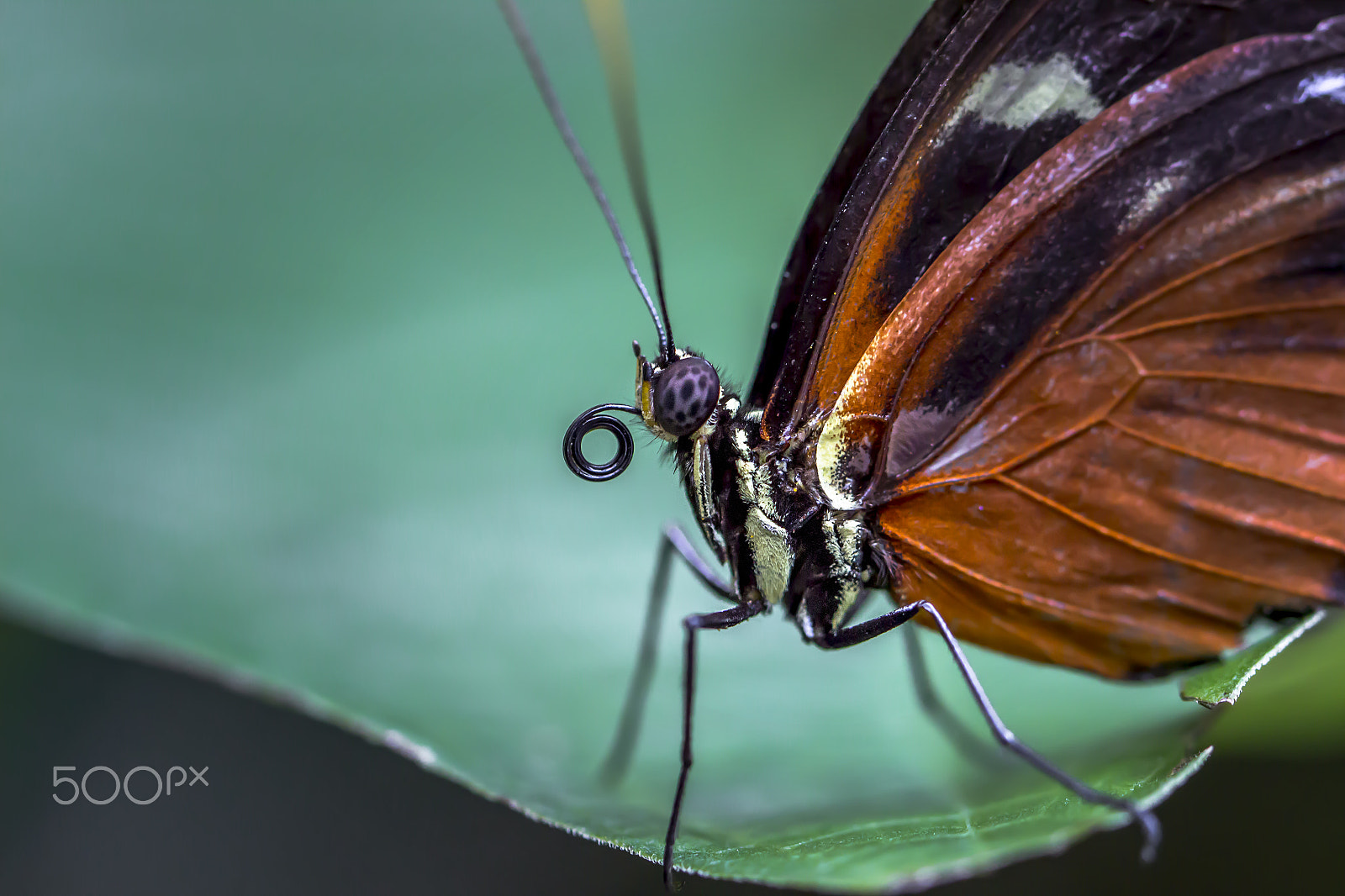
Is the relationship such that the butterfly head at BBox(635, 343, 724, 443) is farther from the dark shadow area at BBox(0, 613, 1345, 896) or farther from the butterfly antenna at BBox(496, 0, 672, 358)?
the dark shadow area at BBox(0, 613, 1345, 896)

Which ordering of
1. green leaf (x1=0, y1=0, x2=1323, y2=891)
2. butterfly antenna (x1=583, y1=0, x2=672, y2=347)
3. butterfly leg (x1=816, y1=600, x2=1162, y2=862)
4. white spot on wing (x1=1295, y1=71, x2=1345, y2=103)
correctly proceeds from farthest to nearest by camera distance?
green leaf (x1=0, y1=0, x2=1323, y2=891) < white spot on wing (x1=1295, y1=71, x2=1345, y2=103) < butterfly leg (x1=816, y1=600, x2=1162, y2=862) < butterfly antenna (x1=583, y1=0, x2=672, y2=347)

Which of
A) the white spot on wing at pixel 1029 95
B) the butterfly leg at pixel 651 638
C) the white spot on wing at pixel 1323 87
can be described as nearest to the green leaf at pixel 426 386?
the butterfly leg at pixel 651 638

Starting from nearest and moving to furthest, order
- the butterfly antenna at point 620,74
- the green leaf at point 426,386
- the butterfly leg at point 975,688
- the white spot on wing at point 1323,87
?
the butterfly antenna at point 620,74, the butterfly leg at point 975,688, the white spot on wing at point 1323,87, the green leaf at point 426,386

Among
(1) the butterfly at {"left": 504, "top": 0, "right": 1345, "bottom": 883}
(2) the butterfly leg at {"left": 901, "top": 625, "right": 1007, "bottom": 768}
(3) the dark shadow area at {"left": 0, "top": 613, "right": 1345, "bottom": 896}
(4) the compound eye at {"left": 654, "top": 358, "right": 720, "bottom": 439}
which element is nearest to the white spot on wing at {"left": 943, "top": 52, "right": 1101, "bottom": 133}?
(1) the butterfly at {"left": 504, "top": 0, "right": 1345, "bottom": 883}

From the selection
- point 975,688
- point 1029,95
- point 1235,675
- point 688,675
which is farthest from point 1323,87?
point 688,675

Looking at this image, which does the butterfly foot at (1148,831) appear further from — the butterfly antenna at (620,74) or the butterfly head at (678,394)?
the butterfly antenna at (620,74)

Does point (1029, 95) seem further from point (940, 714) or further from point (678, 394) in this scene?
point (940, 714)
